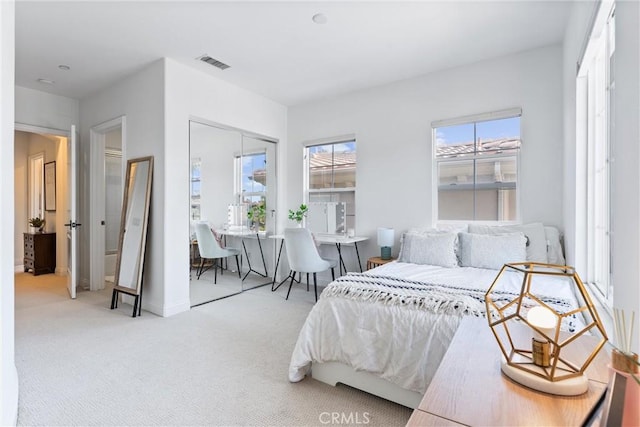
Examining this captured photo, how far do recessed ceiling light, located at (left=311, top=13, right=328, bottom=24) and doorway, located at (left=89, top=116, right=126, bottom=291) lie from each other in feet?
10.4

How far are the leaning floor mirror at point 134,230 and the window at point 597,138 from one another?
394 cm

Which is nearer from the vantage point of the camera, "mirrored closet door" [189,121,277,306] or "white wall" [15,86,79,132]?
"mirrored closet door" [189,121,277,306]

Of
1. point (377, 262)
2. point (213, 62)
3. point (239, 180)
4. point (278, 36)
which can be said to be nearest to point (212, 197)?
point (239, 180)

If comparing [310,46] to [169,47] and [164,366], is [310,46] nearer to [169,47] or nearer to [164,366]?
[169,47]

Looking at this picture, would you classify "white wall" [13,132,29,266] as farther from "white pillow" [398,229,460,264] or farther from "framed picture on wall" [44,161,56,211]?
"white pillow" [398,229,460,264]

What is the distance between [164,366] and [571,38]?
404 cm

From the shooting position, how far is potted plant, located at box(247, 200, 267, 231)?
4.77 meters

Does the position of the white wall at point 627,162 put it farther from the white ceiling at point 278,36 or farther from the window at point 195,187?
the window at point 195,187

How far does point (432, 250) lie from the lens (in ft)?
10.6
